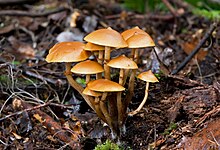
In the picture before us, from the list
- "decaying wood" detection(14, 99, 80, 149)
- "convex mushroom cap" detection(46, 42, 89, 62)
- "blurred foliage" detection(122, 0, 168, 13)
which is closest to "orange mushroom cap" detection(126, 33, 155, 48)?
"convex mushroom cap" detection(46, 42, 89, 62)

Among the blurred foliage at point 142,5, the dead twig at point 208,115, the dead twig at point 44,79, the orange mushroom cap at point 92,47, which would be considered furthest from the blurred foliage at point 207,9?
the orange mushroom cap at point 92,47

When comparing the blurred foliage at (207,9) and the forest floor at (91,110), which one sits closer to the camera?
the forest floor at (91,110)

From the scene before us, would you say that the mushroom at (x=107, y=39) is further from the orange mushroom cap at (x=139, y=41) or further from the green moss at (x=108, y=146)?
the green moss at (x=108, y=146)

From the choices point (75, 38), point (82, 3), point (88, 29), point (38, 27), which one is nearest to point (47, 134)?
point (75, 38)

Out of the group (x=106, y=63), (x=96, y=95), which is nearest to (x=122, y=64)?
(x=106, y=63)

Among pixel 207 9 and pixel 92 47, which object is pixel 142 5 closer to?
pixel 207 9
